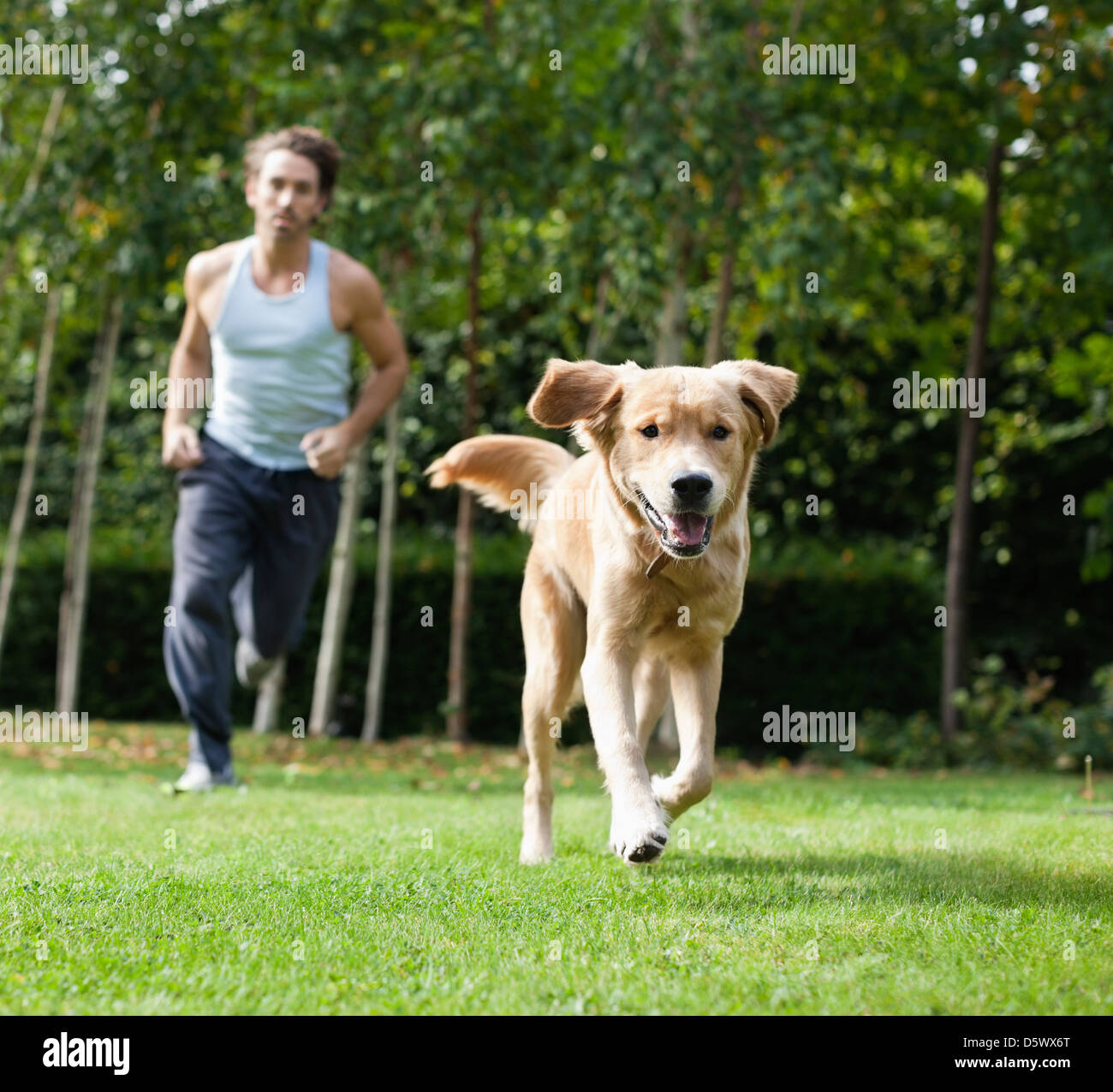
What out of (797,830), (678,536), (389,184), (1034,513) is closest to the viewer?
(678,536)

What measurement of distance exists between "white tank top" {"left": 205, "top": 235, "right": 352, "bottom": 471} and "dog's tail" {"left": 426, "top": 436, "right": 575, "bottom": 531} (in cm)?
159

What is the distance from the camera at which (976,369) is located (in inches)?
396

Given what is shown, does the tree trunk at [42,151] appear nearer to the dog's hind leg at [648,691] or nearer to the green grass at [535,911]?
the green grass at [535,911]

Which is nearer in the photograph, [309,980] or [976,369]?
[309,980]

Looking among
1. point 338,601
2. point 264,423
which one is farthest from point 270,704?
point 264,423

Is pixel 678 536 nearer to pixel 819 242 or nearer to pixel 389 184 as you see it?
pixel 819 242

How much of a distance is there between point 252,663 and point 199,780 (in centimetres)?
71

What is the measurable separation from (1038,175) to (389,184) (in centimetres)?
509

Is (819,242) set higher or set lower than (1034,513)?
higher

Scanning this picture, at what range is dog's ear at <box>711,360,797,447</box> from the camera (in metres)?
4.16

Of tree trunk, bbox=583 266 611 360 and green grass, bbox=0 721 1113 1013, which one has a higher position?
tree trunk, bbox=583 266 611 360

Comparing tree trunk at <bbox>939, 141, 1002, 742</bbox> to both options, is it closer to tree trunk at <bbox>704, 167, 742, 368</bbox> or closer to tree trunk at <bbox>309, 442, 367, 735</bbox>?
tree trunk at <bbox>704, 167, 742, 368</bbox>

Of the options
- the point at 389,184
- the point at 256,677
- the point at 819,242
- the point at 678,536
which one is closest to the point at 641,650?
the point at 678,536

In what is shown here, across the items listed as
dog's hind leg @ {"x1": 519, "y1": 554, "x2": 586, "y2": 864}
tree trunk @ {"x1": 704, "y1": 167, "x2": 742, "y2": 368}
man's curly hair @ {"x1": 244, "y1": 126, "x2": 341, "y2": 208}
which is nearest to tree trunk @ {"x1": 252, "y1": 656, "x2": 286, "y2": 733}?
tree trunk @ {"x1": 704, "y1": 167, "x2": 742, "y2": 368}
